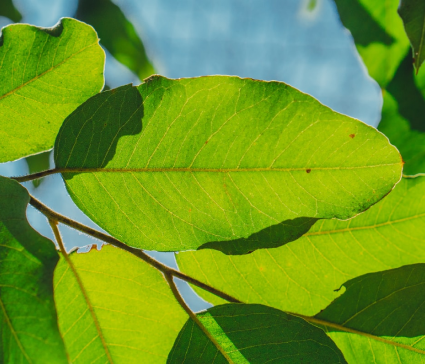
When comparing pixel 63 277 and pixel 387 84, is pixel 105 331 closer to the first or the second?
pixel 63 277

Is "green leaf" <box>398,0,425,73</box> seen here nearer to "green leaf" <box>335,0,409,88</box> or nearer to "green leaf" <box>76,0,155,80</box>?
"green leaf" <box>335,0,409,88</box>

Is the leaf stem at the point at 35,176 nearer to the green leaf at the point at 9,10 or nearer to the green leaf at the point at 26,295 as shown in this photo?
the green leaf at the point at 26,295

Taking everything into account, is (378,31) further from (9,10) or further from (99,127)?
(9,10)

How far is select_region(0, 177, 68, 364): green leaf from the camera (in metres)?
0.48

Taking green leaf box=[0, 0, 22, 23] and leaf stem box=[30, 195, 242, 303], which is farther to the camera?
green leaf box=[0, 0, 22, 23]

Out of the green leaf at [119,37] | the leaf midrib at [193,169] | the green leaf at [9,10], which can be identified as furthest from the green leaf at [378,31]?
the green leaf at [9,10]

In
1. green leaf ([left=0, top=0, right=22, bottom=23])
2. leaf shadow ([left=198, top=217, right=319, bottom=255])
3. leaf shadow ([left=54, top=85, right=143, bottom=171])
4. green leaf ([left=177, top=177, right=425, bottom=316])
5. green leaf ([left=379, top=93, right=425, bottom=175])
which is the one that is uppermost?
green leaf ([left=0, top=0, right=22, bottom=23])

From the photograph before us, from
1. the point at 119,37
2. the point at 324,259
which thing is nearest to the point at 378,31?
the point at 324,259

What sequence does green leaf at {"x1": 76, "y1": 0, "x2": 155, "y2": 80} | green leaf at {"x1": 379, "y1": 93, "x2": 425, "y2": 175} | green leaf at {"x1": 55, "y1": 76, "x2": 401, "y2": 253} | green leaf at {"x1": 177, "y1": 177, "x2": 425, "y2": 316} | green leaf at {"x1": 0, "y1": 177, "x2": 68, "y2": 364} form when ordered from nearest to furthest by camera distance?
green leaf at {"x1": 0, "y1": 177, "x2": 68, "y2": 364} → green leaf at {"x1": 55, "y1": 76, "x2": 401, "y2": 253} → green leaf at {"x1": 177, "y1": 177, "x2": 425, "y2": 316} → green leaf at {"x1": 379, "y1": 93, "x2": 425, "y2": 175} → green leaf at {"x1": 76, "y1": 0, "x2": 155, "y2": 80}

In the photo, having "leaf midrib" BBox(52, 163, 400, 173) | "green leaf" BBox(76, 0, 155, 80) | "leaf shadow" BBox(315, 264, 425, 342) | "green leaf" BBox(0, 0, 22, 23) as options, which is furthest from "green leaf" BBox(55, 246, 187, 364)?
"green leaf" BBox(0, 0, 22, 23)

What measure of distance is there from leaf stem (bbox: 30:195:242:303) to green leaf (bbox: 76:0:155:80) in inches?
36.1

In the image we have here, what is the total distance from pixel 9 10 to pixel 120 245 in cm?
125

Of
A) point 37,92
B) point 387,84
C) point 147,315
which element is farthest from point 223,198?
point 387,84

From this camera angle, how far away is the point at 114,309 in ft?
2.19
